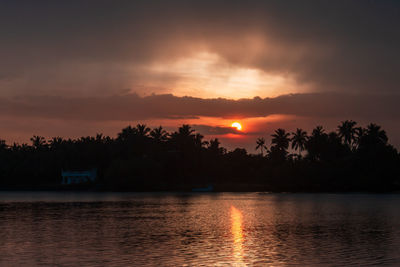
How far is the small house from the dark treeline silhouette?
2.80m

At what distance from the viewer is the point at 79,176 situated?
167m

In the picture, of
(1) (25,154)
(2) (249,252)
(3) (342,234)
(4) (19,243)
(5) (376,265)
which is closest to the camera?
(5) (376,265)

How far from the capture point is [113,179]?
156m

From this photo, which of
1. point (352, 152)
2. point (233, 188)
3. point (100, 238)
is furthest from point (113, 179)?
point (100, 238)

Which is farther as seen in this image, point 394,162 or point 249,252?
point 394,162

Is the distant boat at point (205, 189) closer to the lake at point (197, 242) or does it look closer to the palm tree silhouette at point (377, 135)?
the palm tree silhouette at point (377, 135)

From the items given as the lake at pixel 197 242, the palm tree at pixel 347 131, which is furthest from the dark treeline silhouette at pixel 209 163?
the lake at pixel 197 242

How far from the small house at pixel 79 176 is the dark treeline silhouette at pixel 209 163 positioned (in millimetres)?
2799

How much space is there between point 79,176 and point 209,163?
140 feet

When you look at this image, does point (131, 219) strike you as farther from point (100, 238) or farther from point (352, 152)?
point (352, 152)

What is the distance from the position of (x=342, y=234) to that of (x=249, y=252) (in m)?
13.5

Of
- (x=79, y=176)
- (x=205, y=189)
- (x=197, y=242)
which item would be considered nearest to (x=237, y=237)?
(x=197, y=242)

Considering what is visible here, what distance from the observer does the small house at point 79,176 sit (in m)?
166

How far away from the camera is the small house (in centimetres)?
16575
